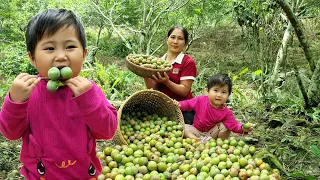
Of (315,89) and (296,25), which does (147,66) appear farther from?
(315,89)

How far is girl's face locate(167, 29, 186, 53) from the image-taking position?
4.25m

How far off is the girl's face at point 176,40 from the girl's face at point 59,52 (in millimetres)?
2688

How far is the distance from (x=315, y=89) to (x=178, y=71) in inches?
74.8

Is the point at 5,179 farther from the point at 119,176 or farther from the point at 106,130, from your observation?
the point at 106,130

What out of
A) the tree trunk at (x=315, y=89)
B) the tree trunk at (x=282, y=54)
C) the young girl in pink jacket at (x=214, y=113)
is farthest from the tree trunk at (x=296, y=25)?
the young girl in pink jacket at (x=214, y=113)

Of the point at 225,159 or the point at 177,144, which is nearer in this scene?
the point at 225,159

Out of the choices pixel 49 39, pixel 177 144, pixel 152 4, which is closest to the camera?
pixel 49 39

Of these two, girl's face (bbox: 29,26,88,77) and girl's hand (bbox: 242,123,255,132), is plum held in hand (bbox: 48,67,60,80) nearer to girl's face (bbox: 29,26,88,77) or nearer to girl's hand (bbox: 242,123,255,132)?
girl's face (bbox: 29,26,88,77)

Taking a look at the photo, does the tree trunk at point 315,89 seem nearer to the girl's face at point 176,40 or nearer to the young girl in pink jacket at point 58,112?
the girl's face at point 176,40

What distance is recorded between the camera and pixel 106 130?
172 centimetres

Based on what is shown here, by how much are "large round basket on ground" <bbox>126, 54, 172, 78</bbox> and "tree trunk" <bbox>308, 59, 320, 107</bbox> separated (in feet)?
6.51

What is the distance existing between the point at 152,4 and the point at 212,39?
4.28m

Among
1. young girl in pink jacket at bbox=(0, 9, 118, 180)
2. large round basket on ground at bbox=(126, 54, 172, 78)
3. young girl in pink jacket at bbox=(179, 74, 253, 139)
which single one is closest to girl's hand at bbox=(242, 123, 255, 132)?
young girl in pink jacket at bbox=(179, 74, 253, 139)

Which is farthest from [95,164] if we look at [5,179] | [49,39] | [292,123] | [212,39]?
[212,39]
